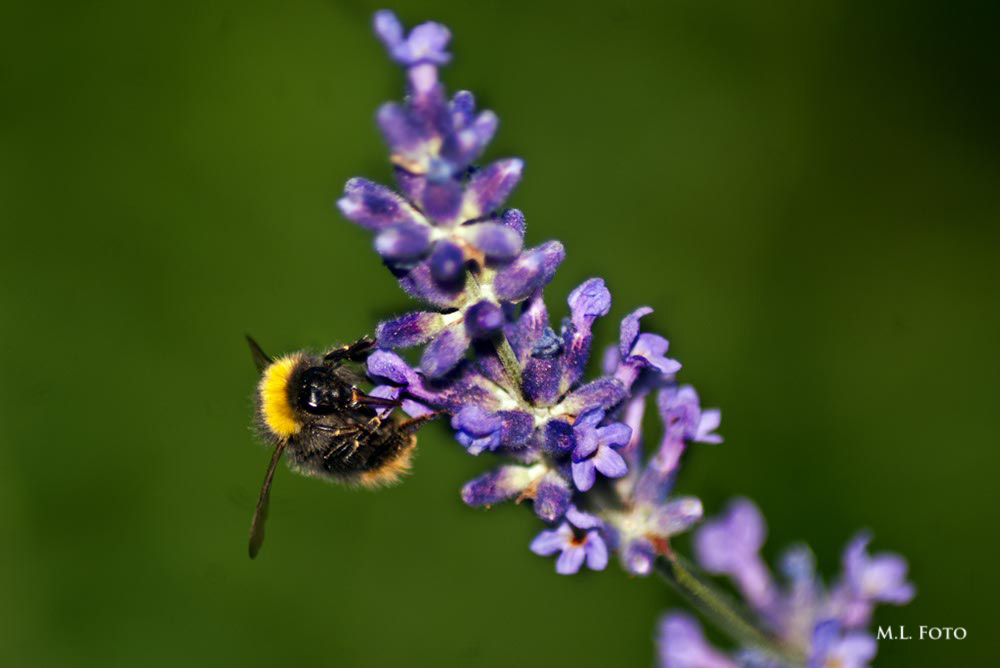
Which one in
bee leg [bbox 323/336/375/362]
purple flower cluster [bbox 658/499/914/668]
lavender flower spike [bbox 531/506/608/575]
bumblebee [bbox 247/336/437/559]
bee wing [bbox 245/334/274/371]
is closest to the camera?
lavender flower spike [bbox 531/506/608/575]

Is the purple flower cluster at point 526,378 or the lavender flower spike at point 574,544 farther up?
the purple flower cluster at point 526,378

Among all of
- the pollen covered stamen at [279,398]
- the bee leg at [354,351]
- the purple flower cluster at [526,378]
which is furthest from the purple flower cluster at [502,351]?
the pollen covered stamen at [279,398]

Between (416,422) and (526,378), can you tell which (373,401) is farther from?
(526,378)

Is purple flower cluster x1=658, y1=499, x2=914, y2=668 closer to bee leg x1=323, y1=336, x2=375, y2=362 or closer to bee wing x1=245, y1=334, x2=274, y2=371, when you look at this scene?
bee leg x1=323, y1=336, x2=375, y2=362

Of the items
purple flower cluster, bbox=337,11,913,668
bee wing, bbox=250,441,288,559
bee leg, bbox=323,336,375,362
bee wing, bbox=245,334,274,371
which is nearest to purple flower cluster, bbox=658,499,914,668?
purple flower cluster, bbox=337,11,913,668

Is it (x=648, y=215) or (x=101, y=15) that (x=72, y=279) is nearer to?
(x=101, y=15)

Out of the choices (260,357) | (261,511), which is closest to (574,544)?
(261,511)

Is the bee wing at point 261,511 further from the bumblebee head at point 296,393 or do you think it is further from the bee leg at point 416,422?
the bee leg at point 416,422
